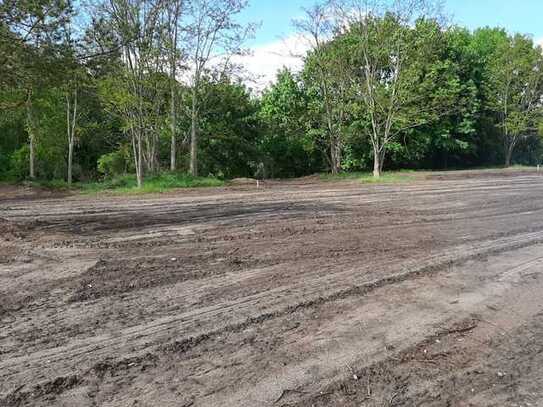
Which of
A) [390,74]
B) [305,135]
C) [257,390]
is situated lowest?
[257,390]

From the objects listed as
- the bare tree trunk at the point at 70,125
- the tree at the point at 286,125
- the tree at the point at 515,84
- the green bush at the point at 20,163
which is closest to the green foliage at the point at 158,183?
the bare tree trunk at the point at 70,125

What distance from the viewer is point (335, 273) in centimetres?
615

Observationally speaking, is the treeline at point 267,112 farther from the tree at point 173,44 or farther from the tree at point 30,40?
the tree at point 30,40

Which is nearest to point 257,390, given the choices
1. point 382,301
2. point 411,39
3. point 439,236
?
point 382,301

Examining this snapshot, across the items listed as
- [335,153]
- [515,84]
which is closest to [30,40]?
[335,153]

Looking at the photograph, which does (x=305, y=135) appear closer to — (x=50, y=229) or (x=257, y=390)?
(x=50, y=229)

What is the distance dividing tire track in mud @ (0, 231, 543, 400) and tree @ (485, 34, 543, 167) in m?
43.4

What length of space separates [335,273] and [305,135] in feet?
95.0

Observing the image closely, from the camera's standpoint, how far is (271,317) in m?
4.55

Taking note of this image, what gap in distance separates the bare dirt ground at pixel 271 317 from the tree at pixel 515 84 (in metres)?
40.4

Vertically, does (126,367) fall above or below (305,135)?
below

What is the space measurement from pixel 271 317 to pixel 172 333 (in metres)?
0.96

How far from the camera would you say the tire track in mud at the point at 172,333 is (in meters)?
3.48

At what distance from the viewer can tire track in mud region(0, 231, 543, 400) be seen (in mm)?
3484
